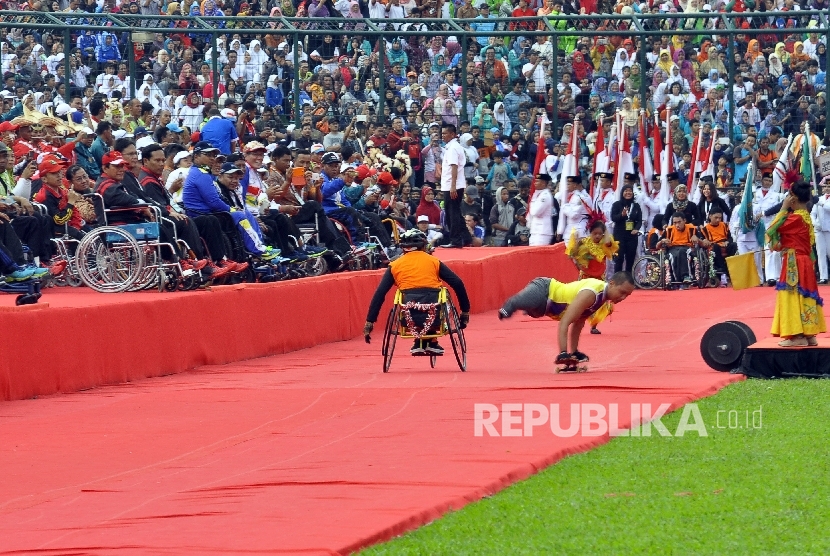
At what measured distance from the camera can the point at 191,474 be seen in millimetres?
9203

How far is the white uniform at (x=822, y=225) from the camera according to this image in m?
25.7

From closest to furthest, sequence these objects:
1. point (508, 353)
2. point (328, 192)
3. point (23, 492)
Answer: point (23, 492) → point (508, 353) → point (328, 192)

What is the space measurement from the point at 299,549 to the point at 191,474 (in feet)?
9.38

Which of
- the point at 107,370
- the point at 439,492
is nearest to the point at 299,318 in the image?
the point at 107,370

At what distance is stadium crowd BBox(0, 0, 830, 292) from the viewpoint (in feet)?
74.5

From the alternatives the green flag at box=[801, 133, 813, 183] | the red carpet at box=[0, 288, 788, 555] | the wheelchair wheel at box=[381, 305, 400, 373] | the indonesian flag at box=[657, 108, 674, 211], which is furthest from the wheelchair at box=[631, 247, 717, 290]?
the wheelchair wheel at box=[381, 305, 400, 373]

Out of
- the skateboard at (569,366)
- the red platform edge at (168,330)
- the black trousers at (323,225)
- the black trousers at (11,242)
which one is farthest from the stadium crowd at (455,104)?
the skateboard at (569,366)

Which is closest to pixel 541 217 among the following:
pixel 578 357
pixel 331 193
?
pixel 331 193

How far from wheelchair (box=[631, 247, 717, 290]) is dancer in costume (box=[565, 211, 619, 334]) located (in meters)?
10.5

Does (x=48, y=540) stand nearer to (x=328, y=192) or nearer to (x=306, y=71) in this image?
(x=328, y=192)

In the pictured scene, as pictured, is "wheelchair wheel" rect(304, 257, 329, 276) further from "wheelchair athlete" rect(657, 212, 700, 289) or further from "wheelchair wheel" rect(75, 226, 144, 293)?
"wheelchair athlete" rect(657, 212, 700, 289)

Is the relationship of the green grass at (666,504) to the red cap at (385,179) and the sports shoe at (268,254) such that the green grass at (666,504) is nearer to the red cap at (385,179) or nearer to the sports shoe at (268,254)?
the sports shoe at (268,254)

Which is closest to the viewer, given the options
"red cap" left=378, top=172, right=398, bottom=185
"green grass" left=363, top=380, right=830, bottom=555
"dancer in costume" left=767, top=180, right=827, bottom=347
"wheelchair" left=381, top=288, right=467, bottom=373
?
"green grass" left=363, top=380, right=830, bottom=555

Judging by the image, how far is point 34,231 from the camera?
52.6 ft
